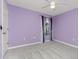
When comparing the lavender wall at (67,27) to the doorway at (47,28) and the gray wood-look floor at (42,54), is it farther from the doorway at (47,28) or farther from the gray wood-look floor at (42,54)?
the gray wood-look floor at (42,54)

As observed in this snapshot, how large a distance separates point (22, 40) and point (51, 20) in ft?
11.0

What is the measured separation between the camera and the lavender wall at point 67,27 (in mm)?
4406

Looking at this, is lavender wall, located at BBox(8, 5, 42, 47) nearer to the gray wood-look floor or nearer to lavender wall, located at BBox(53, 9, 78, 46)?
the gray wood-look floor

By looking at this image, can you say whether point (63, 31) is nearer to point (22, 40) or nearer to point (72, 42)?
point (72, 42)

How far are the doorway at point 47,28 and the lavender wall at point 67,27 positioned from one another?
0.51 meters

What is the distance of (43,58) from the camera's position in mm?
2834

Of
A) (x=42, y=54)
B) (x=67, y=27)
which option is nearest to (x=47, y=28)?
(x=67, y=27)

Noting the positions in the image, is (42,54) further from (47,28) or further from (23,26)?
(47,28)

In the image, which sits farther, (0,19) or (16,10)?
(16,10)

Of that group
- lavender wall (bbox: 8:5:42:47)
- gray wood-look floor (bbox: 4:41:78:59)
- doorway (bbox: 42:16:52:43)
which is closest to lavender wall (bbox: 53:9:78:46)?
doorway (bbox: 42:16:52:43)

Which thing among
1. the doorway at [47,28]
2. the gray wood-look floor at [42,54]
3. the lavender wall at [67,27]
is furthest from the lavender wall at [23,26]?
the lavender wall at [67,27]

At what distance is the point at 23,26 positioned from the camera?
484 cm

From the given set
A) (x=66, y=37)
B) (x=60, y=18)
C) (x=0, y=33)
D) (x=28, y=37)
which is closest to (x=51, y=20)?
(x=60, y=18)

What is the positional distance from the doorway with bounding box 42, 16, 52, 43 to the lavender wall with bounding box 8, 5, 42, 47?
0.56m
